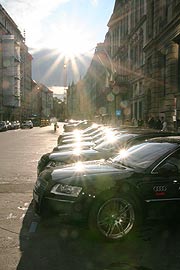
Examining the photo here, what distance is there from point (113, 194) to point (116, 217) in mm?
356

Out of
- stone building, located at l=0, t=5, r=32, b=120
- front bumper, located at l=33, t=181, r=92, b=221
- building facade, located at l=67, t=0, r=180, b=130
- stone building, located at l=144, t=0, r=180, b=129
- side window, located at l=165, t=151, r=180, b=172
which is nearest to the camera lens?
front bumper, located at l=33, t=181, r=92, b=221

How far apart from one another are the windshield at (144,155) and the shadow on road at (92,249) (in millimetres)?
983

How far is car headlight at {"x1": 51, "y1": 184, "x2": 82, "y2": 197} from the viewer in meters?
5.75

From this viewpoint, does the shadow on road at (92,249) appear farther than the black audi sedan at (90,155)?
No

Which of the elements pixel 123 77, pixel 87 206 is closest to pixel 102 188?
pixel 87 206

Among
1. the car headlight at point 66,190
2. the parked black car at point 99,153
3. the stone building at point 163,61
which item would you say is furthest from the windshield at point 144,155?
the stone building at point 163,61

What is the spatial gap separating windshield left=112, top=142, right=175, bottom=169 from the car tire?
2.32 feet

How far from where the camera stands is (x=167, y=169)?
6.06 meters

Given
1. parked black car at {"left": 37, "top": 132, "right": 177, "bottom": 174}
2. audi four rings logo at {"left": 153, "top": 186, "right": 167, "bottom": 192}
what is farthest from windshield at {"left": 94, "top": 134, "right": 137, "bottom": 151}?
audi four rings logo at {"left": 153, "top": 186, "right": 167, "bottom": 192}

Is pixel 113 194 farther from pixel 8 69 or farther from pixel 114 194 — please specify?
pixel 8 69

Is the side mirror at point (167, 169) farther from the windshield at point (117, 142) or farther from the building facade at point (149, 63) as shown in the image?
the building facade at point (149, 63)

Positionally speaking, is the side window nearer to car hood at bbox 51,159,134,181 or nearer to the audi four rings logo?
the audi four rings logo

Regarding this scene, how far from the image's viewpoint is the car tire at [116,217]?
5727mm

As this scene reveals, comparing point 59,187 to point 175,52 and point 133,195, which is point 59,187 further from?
point 175,52
